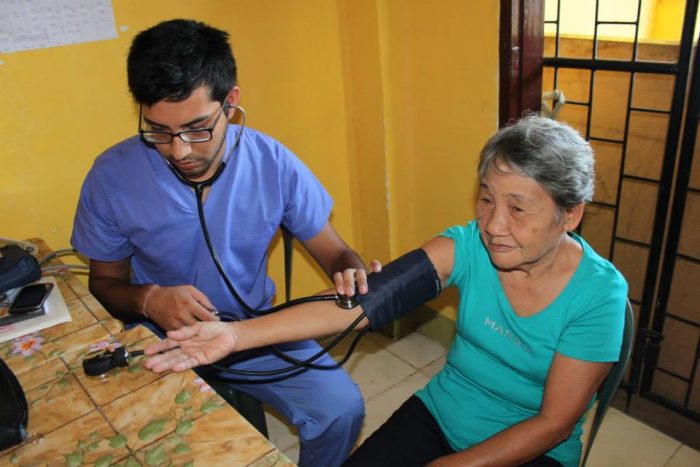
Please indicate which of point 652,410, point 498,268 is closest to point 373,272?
point 498,268

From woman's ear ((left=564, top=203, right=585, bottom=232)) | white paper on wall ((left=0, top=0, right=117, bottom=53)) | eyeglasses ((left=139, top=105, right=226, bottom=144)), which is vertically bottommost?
woman's ear ((left=564, top=203, right=585, bottom=232))

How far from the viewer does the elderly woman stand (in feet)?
3.81

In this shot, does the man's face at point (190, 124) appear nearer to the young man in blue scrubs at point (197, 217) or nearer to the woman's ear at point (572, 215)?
the young man in blue scrubs at point (197, 217)

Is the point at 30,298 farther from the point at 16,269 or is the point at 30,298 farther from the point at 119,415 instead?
the point at 119,415

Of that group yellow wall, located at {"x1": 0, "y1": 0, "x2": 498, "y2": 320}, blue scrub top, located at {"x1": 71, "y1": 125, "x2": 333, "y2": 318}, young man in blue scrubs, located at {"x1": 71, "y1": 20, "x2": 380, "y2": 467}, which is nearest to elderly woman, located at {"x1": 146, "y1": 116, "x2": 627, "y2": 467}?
young man in blue scrubs, located at {"x1": 71, "y1": 20, "x2": 380, "y2": 467}

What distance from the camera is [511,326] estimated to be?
4.19 feet

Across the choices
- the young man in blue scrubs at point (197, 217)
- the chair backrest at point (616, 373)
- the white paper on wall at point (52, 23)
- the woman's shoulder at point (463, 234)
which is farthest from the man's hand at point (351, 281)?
the white paper on wall at point (52, 23)

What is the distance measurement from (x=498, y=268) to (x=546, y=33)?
1.24 meters

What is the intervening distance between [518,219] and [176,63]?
0.81 meters

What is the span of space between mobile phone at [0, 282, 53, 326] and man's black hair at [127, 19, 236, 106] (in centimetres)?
51

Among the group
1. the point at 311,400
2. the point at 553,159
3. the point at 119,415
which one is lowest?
the point at 311,400

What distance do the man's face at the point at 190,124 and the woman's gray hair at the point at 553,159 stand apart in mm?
654

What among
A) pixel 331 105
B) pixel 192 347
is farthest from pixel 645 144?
pixel 192 347

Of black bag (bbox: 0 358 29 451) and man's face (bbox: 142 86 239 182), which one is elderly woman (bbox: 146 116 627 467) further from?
man's face (bbox: 142 86 239 182)
